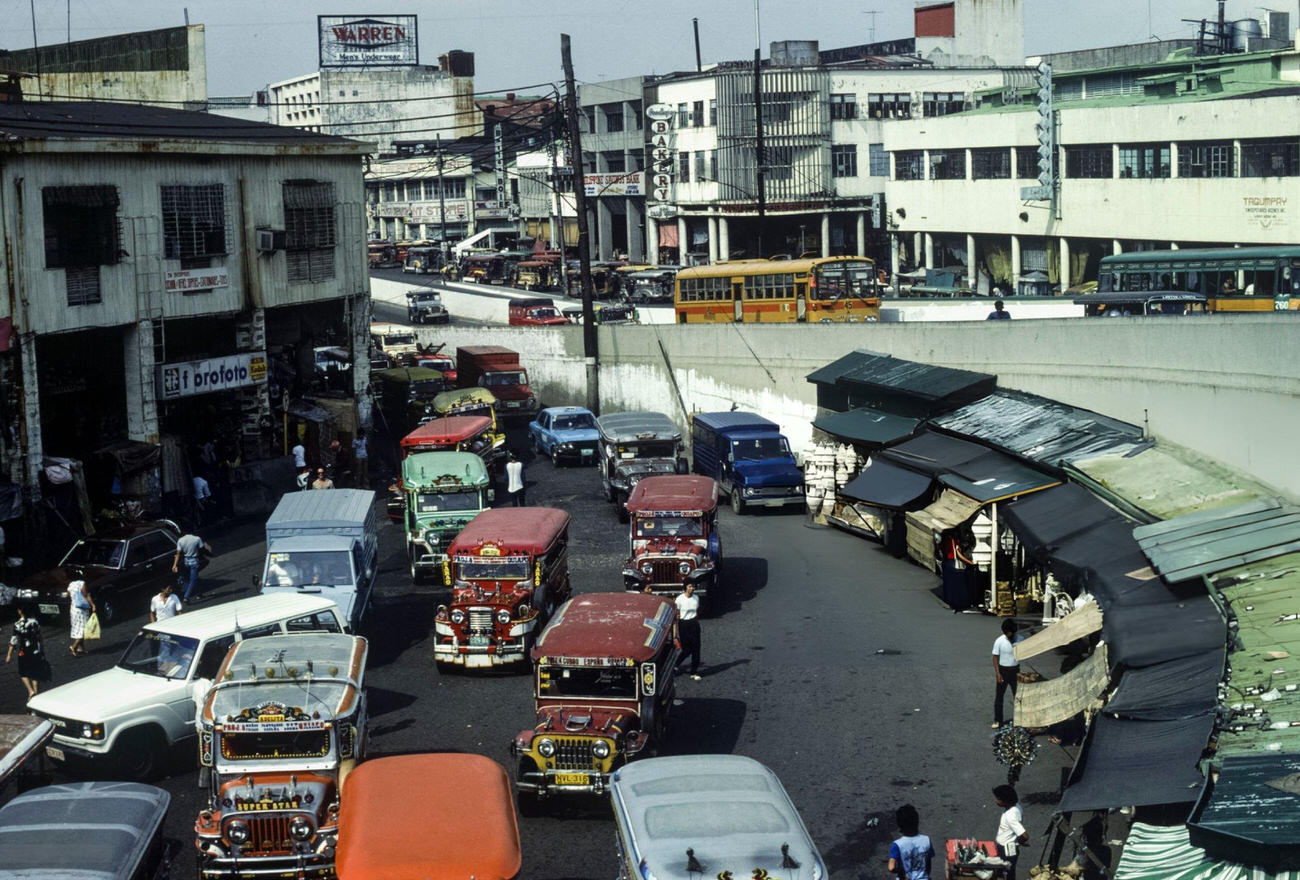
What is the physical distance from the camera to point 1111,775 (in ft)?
46.2

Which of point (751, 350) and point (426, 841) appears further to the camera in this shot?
point (751, 350)

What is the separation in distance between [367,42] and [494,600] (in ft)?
357

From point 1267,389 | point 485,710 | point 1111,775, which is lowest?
point 485,710

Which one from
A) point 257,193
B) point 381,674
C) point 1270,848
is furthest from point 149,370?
point 1270,848

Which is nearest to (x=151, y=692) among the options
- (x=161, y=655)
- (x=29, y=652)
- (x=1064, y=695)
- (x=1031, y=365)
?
(x=161, y=655)

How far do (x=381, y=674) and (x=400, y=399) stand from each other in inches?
960

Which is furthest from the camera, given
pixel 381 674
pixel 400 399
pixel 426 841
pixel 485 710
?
pixel 400 399

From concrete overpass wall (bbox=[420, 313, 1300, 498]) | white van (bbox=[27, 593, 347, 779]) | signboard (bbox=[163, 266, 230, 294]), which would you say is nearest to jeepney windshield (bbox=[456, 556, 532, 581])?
white van (bbox=[27, 593, 347, 779])

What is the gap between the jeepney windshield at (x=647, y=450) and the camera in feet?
121

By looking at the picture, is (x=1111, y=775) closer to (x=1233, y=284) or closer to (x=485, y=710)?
(x=485, y=710)

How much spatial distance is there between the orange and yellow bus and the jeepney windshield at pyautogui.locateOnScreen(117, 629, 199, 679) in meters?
29.2

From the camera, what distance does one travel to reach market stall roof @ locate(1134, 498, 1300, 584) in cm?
1894

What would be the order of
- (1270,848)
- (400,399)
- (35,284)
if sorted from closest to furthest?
(1270,848)
(35,284)
(400,399)

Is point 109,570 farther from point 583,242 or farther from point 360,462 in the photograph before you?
point 583,242
